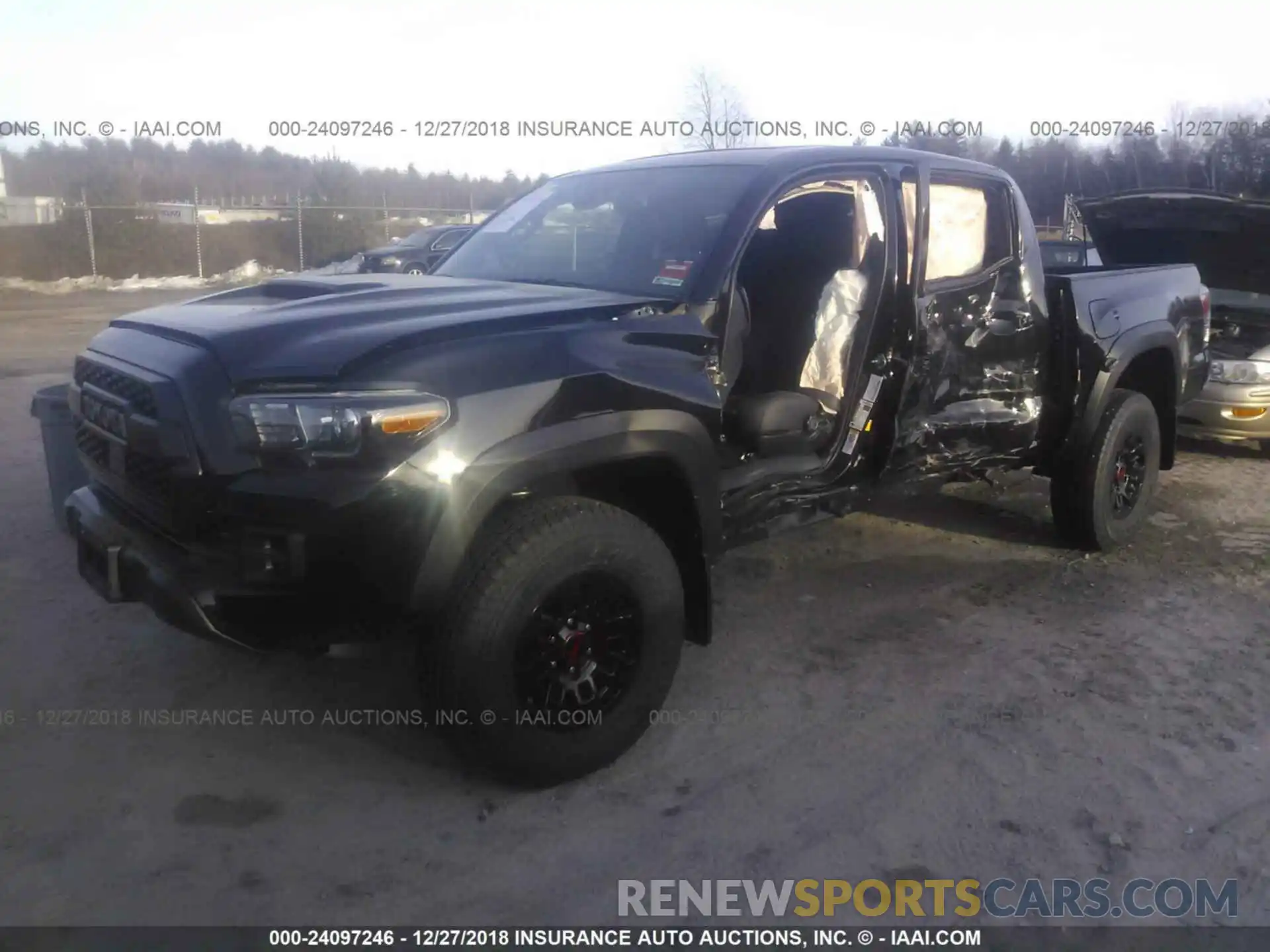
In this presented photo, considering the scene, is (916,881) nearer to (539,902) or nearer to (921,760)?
(921,760)

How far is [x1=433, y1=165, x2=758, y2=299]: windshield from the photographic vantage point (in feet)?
12.3

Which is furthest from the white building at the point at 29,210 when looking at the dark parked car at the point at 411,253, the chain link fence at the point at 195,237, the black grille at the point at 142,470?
the black grille at the point at 142,470

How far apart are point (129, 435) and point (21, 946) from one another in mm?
1344

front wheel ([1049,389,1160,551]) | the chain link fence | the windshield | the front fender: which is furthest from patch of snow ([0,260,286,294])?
the front fender

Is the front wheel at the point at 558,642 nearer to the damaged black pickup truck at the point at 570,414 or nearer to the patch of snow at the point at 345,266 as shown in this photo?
the damaged black pickup truck at the point at 570,414

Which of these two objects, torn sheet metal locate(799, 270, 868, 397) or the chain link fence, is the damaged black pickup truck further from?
the chain link fence

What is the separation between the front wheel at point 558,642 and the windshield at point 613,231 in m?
0.93

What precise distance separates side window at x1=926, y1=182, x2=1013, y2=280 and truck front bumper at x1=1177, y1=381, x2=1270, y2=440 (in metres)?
3.33

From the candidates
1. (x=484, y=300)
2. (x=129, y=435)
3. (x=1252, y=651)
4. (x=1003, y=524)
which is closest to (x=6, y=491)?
(x=129, y=435)

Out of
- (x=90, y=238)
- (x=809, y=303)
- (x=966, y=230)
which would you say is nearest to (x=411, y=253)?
(x=90, y=238)

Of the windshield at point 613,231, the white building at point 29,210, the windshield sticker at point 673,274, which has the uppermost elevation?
the white building at point 29,210

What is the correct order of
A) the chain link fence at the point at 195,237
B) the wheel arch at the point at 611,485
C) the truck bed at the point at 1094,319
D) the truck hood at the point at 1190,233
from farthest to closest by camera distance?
the chain link fence at the point at 195,237, the truck hood at the point at 1190,233, the truck bed at the point at 1094,319, the wheel arch at the point at 611,485

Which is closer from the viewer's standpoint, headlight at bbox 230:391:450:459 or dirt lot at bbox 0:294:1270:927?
headlight at bbox 230:391:450:459

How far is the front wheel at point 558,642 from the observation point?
2953mm
